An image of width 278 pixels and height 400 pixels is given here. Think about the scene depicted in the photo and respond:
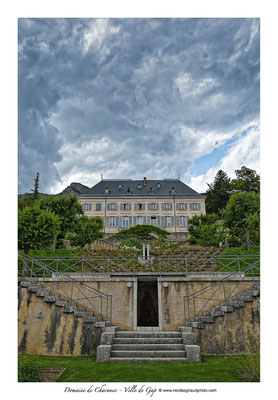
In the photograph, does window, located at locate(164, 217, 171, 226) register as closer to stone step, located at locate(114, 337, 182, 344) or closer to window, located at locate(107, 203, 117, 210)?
window, located at locate(107, 203, 117, 210)

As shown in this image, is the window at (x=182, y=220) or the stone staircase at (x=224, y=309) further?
the window at (x=182, y=220)

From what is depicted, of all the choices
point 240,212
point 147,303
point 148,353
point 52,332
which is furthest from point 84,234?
point 148,353

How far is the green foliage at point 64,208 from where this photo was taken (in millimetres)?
21031

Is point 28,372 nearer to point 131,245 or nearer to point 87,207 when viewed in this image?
point 131,245

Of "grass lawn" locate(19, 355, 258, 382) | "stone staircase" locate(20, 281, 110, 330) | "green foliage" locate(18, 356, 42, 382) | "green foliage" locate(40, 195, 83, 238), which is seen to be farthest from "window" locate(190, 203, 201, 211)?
"green foliage" locate(18, 356, 42, 382)

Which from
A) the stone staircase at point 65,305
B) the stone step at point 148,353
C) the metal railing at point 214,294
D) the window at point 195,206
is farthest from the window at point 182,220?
the stone step at point 148,353

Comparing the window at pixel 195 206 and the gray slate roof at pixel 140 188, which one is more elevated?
the gray slate roof at pixel 140 188

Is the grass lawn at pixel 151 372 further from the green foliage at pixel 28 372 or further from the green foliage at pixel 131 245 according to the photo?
the green foliage at pixel 131 245

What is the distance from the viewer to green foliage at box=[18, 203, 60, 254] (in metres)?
13.0

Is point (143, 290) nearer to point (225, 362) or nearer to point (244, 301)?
point (244, 301)

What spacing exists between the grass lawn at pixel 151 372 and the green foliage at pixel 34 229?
7.24 meters

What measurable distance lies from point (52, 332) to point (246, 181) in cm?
4093

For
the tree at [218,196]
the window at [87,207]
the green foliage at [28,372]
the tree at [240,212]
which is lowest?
the green foliage at [28,372]
